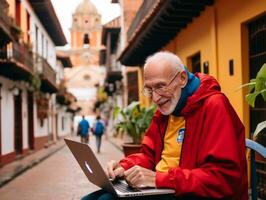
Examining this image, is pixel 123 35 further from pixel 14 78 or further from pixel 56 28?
pixel 14 78

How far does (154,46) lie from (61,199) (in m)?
6.45

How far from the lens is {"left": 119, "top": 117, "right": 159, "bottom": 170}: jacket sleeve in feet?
11.3

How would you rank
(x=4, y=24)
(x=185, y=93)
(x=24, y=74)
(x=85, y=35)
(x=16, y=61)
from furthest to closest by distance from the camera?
(x=85, y=35) < (x=24, y=74) < (x=16, y=61) < (x=4, y=24) < (x=185, y=93)

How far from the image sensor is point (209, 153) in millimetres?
2795

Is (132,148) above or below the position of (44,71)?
below

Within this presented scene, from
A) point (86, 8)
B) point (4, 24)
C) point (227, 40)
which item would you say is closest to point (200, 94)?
point (227, 40)

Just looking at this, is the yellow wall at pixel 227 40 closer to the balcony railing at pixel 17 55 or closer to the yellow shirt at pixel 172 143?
the yellow shirt at pixel 172 143

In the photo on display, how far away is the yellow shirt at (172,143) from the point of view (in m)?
3.18

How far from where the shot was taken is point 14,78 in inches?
704

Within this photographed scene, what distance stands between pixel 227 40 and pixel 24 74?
10.2 meters

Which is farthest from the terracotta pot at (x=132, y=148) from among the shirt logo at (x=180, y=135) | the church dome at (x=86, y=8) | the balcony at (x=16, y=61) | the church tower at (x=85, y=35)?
the church dome at (x=86, y=8)

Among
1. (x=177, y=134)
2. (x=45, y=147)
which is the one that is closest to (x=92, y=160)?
(x=177, y=134)

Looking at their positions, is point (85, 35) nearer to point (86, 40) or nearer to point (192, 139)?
point (86, 40)

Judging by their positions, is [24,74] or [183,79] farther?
[24,74]
